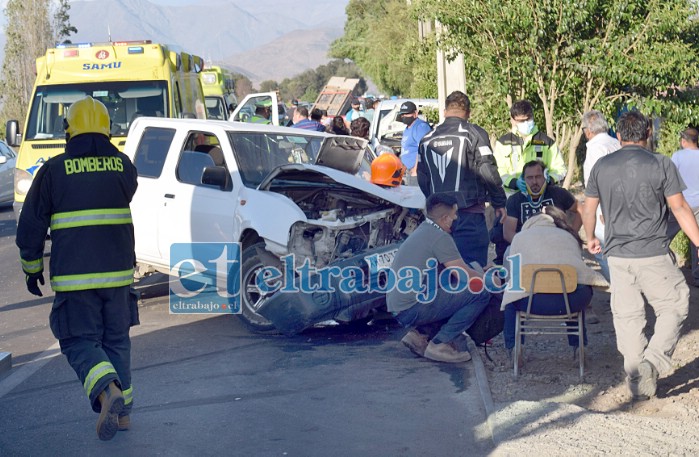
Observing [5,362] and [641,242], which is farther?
[5,362]

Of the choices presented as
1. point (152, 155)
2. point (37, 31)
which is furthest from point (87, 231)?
point (37, 31)

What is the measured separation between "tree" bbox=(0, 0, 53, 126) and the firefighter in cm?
Answer: 4147

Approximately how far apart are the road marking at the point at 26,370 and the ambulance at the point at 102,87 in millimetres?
5263

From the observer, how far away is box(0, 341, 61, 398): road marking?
762 cm

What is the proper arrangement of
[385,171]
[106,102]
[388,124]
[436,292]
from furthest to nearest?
[388,124] < [106,102] < [385,171] < [436,292]

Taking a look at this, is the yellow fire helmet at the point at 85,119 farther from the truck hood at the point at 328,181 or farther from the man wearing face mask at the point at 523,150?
the man wearing face mask at the point at 523,150

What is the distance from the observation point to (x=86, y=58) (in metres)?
14.2

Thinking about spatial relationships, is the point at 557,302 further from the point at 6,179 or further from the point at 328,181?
the point at 6,179

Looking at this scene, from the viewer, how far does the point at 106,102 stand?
46.4 feet

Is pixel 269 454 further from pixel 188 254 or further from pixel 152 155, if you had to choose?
pixel 152 155

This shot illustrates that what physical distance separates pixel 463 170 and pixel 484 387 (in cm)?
245

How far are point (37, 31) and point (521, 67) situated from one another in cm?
3720

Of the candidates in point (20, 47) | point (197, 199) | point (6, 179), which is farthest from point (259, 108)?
point (20, 47)

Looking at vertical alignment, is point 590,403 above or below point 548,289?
below
